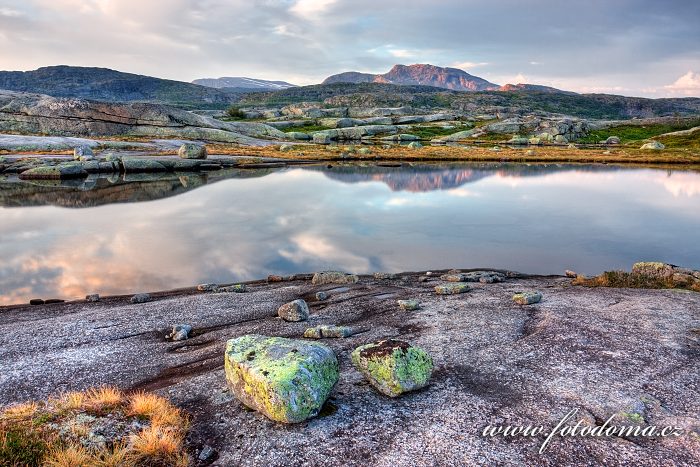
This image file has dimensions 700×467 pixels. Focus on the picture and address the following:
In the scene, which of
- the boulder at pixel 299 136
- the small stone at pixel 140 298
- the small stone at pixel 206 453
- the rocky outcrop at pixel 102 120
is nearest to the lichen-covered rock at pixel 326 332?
the small stone at pixel 206 453

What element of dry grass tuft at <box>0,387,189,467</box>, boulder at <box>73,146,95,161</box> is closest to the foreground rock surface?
dry grass tuft at <box>0,387,189,467</box>

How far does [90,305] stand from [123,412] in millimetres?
15749

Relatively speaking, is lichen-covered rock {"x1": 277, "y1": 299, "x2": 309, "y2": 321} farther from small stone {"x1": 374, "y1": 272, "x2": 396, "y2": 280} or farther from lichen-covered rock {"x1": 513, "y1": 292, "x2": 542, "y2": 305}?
lichen-covered rock {"x1": 513, "y1": 292, "x2": 542, "y2": 305}

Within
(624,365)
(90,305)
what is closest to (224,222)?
(90,305)

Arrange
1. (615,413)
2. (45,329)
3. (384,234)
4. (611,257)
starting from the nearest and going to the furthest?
(615,413), (45,329), (611,257), (384,234)

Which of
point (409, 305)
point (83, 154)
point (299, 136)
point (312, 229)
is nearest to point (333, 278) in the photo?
point (409, 305)

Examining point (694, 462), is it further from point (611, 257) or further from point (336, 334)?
point (611, 257)

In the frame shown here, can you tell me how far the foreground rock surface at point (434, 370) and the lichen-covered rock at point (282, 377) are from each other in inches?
16.9

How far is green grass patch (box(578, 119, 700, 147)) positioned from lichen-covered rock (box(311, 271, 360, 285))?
17099cm

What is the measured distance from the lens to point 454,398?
12.1 meters

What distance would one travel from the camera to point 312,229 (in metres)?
42.5

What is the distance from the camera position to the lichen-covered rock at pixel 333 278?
27.3m

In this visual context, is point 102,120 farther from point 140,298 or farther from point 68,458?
point 68,458

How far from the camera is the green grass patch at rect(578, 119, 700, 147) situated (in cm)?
17262
